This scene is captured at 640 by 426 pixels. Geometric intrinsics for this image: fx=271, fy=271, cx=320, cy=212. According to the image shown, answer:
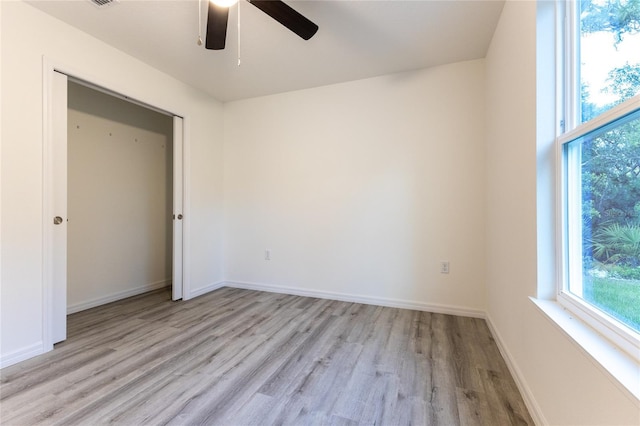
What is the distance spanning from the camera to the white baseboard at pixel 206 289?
3.26 metres

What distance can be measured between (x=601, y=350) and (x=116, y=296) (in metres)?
4.09

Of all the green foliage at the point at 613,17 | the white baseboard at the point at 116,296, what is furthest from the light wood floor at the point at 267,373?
the green foliage at the point at 613,17

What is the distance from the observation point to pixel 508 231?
1.83 meters

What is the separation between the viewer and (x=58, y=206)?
2.13 metres

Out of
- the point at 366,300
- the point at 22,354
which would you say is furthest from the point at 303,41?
the point at 22,354

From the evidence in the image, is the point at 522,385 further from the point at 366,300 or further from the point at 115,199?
the point at 115,199

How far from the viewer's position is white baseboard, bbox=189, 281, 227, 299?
3.26m

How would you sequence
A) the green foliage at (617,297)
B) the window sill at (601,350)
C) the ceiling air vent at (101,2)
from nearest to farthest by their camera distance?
the window sill at (601,350), the green foliage at (617,297), the ceiling air vent at (101,2)

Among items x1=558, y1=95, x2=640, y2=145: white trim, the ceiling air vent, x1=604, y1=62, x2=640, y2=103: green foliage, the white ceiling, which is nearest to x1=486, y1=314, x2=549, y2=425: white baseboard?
x1=558, y1=95, x2=640, y2=145: white trim

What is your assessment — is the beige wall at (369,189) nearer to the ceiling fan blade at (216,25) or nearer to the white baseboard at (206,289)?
the white baseboard at (206,289)

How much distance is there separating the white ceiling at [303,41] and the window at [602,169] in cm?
103

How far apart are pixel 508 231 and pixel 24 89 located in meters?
3.50

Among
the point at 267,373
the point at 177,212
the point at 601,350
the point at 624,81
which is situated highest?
the point at 624,81

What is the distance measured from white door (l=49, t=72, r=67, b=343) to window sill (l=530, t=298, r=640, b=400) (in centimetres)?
317
